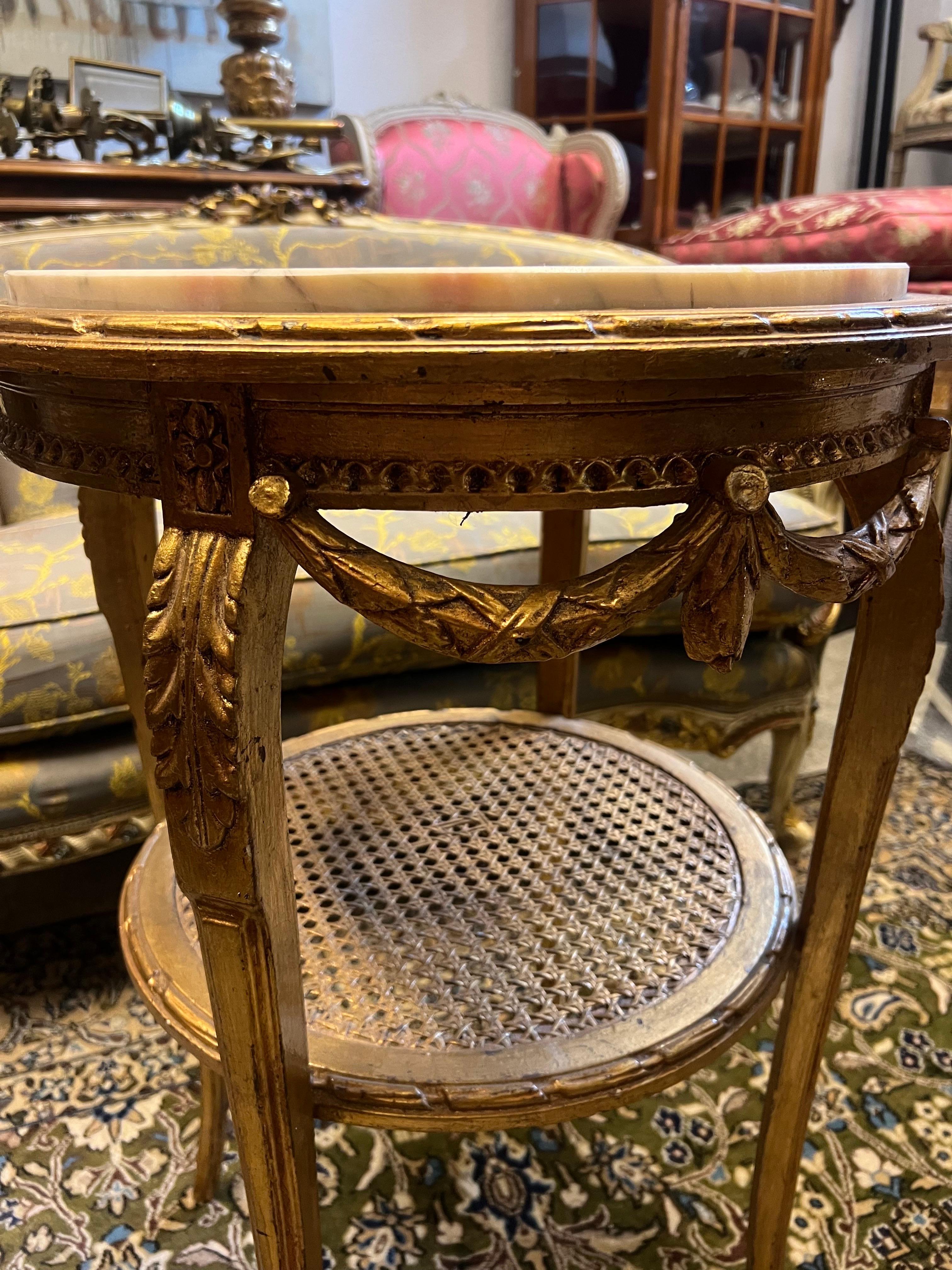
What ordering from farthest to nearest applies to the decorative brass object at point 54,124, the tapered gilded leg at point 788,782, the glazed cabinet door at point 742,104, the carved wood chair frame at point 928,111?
the carved wood chair frame at point 928,111, the glazed cabinet door at point 742,104, the decorative brass object at point 54,124, the tapered gilded leg at point 788,782

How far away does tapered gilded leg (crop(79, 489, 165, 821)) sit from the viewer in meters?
0.64

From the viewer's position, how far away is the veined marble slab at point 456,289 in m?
0.32

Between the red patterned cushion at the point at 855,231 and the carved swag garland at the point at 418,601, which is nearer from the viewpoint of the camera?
the carved swag garland at the point at 418,601

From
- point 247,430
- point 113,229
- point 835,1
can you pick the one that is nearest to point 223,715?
point 247,430

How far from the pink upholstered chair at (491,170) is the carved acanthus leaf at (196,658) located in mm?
1601

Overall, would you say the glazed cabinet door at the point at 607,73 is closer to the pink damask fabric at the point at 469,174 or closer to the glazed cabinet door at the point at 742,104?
the glazed cabinet door at the point at 742,104

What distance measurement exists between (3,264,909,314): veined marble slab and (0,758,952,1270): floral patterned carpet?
2.34 ft

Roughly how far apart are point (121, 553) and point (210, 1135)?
0.48m

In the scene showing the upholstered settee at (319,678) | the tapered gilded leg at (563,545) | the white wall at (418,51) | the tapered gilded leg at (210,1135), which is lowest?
the tapered gilded leg at (210,1135)

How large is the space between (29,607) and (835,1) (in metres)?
2.61

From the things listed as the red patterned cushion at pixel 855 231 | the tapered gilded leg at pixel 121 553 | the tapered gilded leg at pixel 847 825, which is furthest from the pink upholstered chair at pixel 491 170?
the tapered gilded leg at pixel 847 825

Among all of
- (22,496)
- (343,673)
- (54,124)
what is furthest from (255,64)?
(343,673)

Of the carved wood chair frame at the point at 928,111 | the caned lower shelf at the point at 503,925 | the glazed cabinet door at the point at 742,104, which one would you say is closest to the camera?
the caned lower shelf at the point at 503,925

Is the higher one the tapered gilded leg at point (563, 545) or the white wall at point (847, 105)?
the white wall at point (847, 105)
